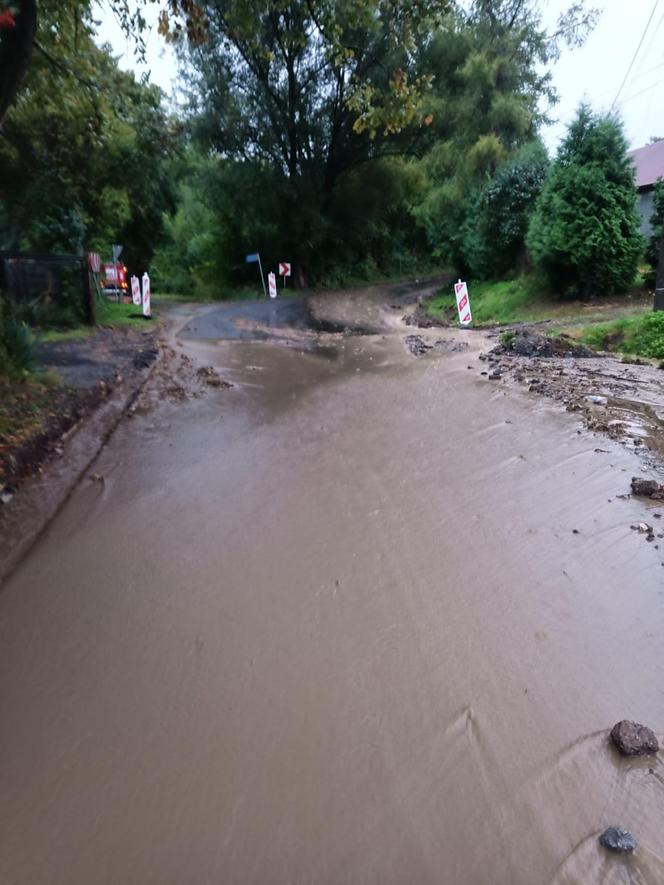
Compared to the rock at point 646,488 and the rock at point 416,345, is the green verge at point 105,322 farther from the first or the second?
the rock at point 646,488

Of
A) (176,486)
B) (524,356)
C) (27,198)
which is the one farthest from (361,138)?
(176,486)

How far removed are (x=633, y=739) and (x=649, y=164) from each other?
1244 inches

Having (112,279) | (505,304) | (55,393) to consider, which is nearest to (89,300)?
(55,393)

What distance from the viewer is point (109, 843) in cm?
194

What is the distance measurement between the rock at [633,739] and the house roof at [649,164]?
2597 cm

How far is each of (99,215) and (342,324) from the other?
7.98 metres

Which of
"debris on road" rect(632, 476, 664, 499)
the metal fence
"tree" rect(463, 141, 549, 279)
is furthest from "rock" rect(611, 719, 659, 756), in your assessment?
"tree" rect(463, 141, 549, 279)

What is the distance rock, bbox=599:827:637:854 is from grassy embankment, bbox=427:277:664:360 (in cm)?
864

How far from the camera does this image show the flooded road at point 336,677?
1.92m

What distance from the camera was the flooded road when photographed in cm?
192

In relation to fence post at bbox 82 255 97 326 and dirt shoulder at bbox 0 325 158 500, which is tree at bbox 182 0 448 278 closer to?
fence post at bbox 82 255 97 326

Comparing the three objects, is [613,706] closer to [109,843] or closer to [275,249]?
[109,843]

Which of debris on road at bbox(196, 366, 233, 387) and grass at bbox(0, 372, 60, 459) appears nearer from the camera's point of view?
grass at bbox(0, 372, 60, 459)

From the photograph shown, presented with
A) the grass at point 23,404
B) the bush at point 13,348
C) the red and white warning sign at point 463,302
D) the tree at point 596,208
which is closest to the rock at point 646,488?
the grass at point 23,404
